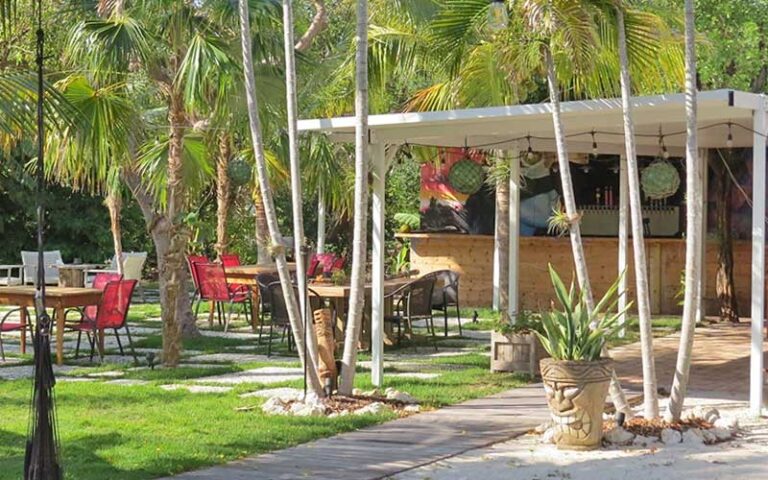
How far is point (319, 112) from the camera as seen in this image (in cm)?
1597

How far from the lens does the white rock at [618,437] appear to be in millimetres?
7488

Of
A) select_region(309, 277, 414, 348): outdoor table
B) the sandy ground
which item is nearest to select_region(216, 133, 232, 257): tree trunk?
select_region(309, 277, 414, 348): outdoor table

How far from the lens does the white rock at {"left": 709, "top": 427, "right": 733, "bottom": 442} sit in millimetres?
7626

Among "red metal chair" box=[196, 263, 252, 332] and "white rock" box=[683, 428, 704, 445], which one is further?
"red metal chair" box=[196, 263, 252, 332]

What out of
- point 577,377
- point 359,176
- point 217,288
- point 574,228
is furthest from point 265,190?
point 217,288

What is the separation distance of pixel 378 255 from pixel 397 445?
280 centimetres

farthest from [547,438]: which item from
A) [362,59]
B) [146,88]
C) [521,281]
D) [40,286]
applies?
[521,281]

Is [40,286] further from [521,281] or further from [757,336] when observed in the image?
[521,281]

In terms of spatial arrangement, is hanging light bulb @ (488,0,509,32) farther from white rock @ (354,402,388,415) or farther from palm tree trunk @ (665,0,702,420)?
white rock @ (354,402,388,415)

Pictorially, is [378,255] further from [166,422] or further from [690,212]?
[690,212]

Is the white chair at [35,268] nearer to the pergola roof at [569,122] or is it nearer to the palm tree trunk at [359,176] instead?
the pergola roof at [569,122]

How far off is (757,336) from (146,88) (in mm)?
8822

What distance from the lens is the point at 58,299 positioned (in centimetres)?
1115

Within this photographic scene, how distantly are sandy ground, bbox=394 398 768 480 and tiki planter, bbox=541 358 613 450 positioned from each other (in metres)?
0.10
